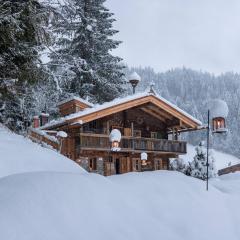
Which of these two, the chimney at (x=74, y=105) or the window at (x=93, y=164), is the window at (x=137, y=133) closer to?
the window at (x=93, y=164)

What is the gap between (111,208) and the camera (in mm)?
6824

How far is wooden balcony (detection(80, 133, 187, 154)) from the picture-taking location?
86.0 ft

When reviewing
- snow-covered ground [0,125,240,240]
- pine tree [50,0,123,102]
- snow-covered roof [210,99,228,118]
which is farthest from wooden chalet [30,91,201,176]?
snow-covered ground [0,125,240,240]

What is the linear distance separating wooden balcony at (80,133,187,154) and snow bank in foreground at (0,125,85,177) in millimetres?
9893

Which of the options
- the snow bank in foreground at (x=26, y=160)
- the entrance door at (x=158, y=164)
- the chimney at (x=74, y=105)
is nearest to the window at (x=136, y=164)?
the entrance door at (x=158, y=164)

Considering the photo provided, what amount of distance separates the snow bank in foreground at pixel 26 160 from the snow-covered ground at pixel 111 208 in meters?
4.20

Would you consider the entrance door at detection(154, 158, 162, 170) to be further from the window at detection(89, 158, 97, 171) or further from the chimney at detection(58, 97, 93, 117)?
the chimney at detection(58, 97, 93, 117)

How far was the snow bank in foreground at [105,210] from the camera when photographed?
18.9 ft

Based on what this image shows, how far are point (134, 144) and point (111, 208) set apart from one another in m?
21.8

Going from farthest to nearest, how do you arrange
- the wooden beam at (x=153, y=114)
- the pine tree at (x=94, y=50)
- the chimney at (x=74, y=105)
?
the pine tree at (x=94, y=50), the wooden beam at (x=153, y=114), the chimney at (x=74, y=105)

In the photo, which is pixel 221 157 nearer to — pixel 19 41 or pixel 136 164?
pixel 136 164

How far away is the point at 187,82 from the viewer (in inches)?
5212

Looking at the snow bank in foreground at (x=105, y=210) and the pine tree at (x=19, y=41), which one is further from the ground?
the pine tree at (x=19, y=41)

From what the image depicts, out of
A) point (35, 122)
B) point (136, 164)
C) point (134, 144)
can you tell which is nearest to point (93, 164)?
point (134, 144)
